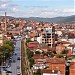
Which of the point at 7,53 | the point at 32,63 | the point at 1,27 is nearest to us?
the point at 32,63

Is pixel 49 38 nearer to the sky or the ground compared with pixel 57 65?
nearer to the sky

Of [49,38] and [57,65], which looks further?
[49,38]

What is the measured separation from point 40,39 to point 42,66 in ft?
22.0

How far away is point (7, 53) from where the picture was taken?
9.25 meters

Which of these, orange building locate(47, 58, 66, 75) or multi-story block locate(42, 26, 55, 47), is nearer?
orange building locate(47, 58, 66, 75)

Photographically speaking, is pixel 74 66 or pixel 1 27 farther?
pixel 1 27

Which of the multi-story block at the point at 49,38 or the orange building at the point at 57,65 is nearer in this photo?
the orange building at the point at 57,65

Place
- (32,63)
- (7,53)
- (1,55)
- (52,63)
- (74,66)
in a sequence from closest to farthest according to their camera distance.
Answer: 1. (74,66)
2. (52,63)
3. (32,63)
4. (1,55)
5. (7,53)

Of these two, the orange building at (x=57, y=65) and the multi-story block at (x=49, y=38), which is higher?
the multi-story block at (x=49, y=38)

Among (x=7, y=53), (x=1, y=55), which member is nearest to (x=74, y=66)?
(x=1, y=55)

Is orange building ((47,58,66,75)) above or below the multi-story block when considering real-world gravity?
below

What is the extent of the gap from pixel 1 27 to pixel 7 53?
35.8 ft

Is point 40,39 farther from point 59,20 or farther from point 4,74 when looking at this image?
point 59,20

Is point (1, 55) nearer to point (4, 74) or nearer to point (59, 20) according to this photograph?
point (4, 74)
